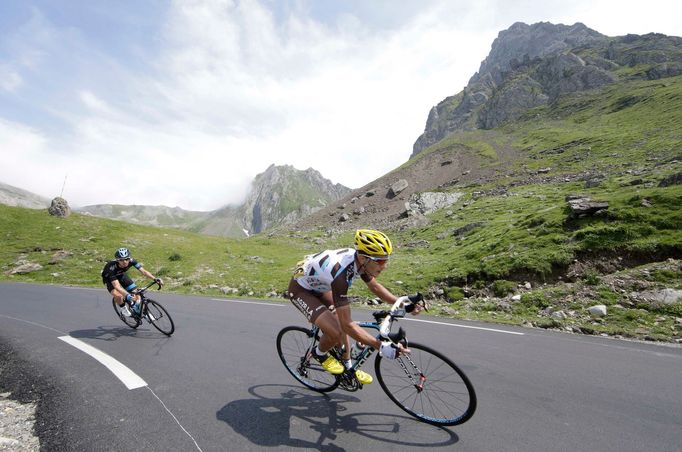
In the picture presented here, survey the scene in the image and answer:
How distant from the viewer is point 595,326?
10094 millimetres

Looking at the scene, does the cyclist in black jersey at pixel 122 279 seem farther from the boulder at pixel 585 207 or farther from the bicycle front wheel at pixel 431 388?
the boulder at pixel 585 207

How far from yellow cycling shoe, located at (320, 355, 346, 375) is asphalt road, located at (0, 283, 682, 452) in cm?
54

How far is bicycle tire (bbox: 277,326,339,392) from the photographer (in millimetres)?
6034

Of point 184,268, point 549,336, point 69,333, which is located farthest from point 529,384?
point 184,268

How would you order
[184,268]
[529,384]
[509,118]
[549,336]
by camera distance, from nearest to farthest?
1. [529,384]
2. [549,336]
3. [184,268]
4. [509,118]

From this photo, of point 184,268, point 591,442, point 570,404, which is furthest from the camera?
point 184,268

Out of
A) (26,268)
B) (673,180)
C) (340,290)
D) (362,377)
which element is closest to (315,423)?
(362,377)

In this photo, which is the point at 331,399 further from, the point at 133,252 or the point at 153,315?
the point at 133,252

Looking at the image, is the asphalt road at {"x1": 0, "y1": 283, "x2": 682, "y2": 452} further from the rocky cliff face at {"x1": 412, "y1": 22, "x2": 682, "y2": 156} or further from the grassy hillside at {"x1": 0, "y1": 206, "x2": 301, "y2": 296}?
the rocky cliff face at {"x1": 412, "y1": 22, "x2": 682, "y2": 156}

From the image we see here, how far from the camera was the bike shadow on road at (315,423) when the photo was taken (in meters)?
4.45

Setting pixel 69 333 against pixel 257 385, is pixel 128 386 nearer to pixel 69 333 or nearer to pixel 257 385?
pixel 257 385

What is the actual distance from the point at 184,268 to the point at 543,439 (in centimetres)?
3056

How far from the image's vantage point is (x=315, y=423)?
16.1 feet

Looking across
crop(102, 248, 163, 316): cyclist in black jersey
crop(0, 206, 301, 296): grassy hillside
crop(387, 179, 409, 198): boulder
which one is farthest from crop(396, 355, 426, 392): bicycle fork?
crop(387, 179, 409, 198): boulder
